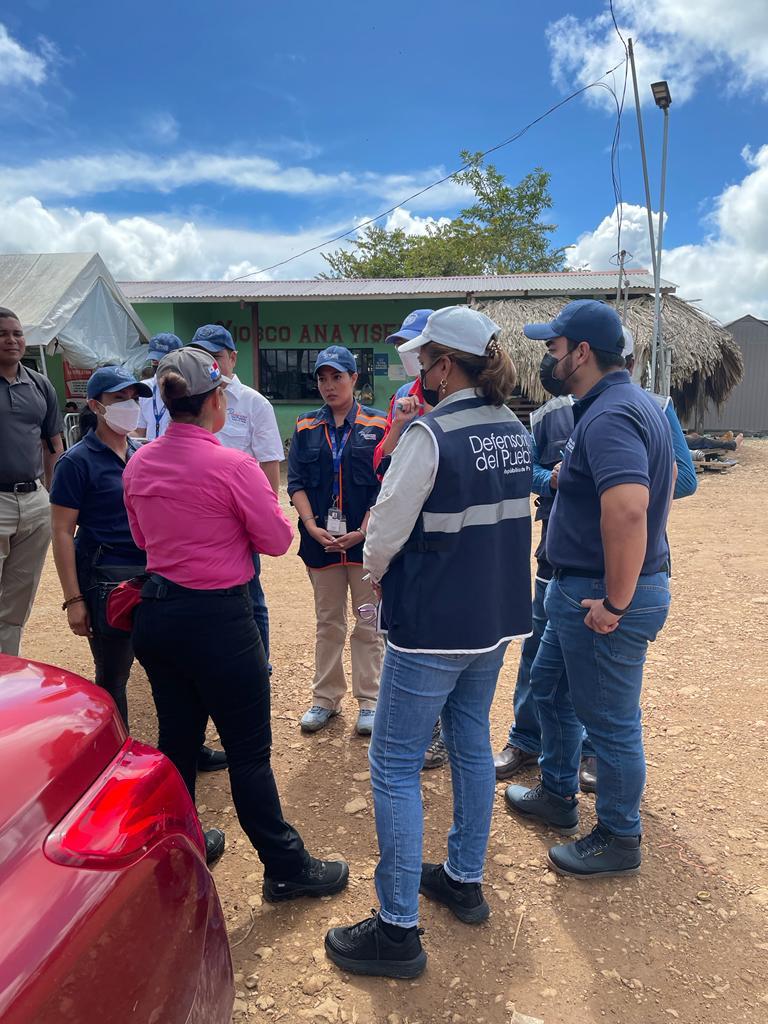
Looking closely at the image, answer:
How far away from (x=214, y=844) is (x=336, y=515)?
1617 millimetres

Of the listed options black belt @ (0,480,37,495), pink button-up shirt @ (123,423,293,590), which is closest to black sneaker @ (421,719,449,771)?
pink button-up shirt @ (123,423,293,590)

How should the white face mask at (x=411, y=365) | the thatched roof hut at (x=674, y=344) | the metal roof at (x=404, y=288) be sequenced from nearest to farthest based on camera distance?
the white face mask at (x=411, y=365) → the thatched roof hut at (x=674, y=344) → the metal roof at (x=404, y=288)

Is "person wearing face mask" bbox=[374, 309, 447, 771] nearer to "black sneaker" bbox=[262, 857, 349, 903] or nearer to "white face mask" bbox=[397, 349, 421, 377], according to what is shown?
"white face mask" bbox=[397, 349, 421, 377]

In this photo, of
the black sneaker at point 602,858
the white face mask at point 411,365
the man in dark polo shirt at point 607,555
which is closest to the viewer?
the man in dark polo shirt at point 607,555

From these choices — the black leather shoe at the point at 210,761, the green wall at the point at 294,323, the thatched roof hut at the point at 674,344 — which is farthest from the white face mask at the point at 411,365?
the green wall at the point at 294,323

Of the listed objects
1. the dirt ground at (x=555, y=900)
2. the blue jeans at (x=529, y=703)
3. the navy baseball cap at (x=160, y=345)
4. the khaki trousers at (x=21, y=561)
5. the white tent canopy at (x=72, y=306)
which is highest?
the white tent canopy at (x=72, y=306)

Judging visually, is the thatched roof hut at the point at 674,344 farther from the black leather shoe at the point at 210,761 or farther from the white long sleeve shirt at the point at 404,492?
the white long sleeve shirt at the point at 404,492

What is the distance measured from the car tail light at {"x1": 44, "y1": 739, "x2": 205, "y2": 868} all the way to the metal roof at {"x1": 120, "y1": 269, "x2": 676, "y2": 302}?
1355 cm

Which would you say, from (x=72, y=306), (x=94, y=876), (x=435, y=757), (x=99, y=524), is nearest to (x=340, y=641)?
(x=435, y=757)

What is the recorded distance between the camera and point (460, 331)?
198cm

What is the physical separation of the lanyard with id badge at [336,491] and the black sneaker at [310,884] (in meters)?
1.59

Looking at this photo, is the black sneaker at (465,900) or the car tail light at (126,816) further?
the black sneaker at (465,900)

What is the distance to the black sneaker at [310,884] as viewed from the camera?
7.79ft

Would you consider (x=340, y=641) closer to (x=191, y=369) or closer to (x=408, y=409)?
(x=408, y=409)
